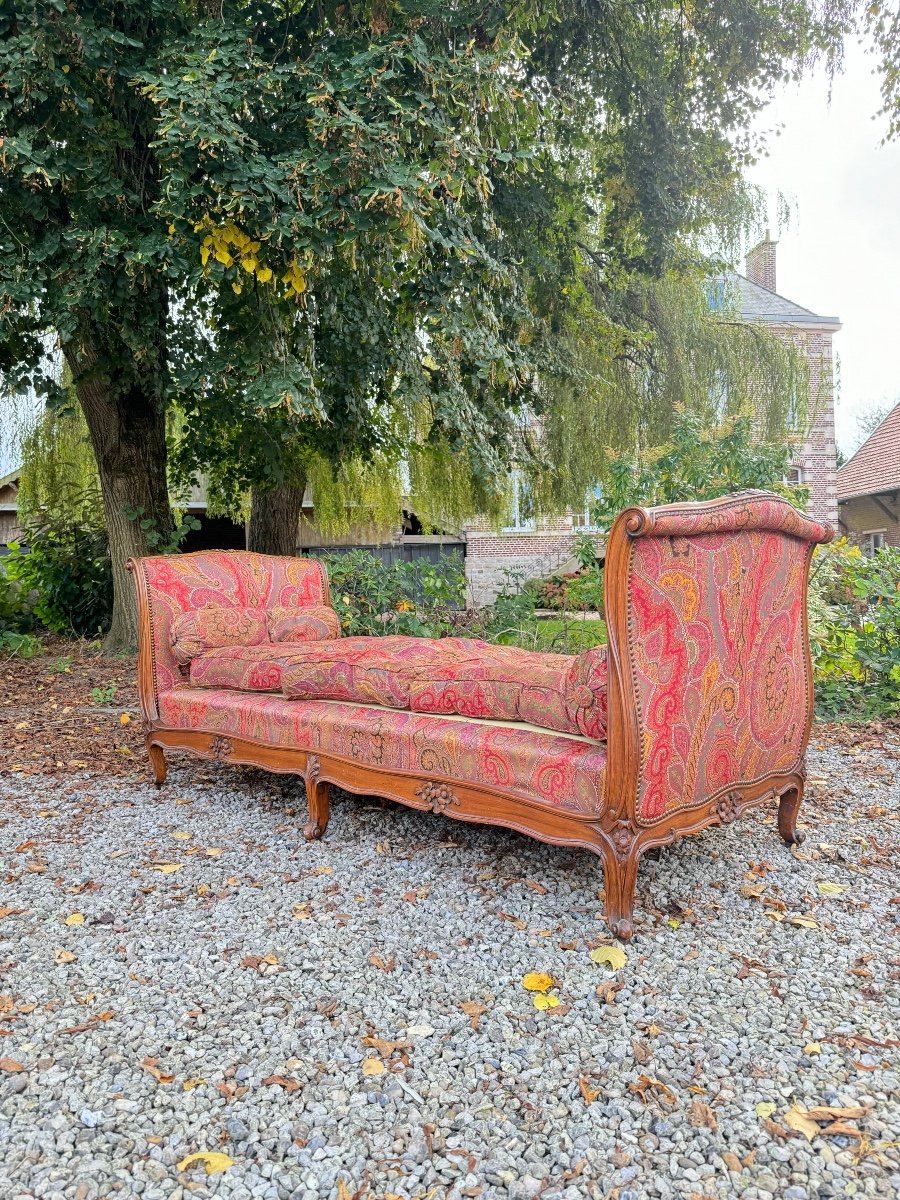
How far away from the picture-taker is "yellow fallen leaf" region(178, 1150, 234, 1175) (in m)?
1.51

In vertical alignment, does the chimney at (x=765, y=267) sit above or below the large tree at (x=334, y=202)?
above

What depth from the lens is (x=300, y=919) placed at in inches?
102

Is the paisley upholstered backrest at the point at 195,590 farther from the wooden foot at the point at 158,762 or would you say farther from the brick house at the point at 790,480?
the brick house at the point at 790,480

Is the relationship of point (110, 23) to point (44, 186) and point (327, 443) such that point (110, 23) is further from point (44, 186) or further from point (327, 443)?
point (327, 443)

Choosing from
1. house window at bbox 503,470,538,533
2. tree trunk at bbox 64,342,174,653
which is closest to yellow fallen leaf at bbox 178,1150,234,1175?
tree trunk at bbox 64,342,174,653

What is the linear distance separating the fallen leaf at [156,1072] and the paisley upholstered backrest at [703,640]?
1.32 m

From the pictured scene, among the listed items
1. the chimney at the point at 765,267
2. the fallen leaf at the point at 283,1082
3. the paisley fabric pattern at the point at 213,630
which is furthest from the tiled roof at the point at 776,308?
the fallen leaf at the point at 283,1082

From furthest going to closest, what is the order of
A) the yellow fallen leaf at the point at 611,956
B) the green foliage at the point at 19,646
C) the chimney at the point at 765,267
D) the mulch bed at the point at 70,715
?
the chimney at the point at 765,267, the green foliage at the point at 19,646, the mulch bed at the point at 70,715, the yellow fallen leaf at the point at 611,956

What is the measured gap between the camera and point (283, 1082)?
1.75 metres

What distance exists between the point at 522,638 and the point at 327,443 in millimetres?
2637

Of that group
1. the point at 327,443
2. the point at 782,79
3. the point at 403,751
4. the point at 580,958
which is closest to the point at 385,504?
the point at 327,443

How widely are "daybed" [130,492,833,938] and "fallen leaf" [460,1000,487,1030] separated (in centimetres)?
50

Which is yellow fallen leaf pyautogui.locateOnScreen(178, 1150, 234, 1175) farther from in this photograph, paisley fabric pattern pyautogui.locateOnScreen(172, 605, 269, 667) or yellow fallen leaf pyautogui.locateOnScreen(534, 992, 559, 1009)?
paisley fabric pattern pyautogui.locateOnScreen(172, 605, 269, 667)

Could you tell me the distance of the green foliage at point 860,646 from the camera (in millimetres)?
5355
